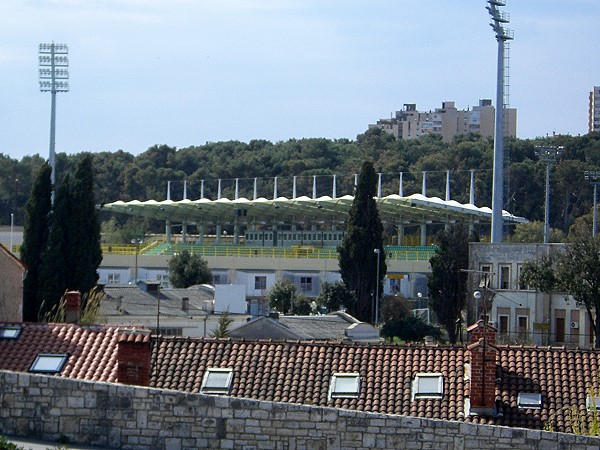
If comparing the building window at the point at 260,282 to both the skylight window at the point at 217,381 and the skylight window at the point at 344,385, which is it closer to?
the skylight window at the point at 217,381

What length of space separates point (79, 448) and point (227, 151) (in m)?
147

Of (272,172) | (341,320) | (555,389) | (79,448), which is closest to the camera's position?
(79,448)

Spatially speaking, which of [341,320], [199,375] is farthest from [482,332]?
[341,320]

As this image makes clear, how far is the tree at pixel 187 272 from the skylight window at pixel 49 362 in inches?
2133

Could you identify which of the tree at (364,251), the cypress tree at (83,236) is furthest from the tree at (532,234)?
the cypress tree at (83,236)

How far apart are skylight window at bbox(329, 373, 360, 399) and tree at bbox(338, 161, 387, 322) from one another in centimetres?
4081

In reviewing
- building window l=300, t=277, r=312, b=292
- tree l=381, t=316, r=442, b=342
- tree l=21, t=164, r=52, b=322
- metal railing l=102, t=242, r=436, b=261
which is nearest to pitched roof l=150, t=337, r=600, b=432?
tree l=21, t=164, r=52, b=322

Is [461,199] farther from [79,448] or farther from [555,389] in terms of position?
[79,448]

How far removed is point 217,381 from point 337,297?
41.5m

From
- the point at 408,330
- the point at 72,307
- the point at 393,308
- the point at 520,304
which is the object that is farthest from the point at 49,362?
the point at 393,308

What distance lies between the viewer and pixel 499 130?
2613 inches

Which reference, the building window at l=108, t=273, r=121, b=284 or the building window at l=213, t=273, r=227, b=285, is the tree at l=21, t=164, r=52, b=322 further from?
the building window at l=108, t=273, r=121, b=284

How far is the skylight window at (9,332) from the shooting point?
2798 centimetres

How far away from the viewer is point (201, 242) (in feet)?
335
